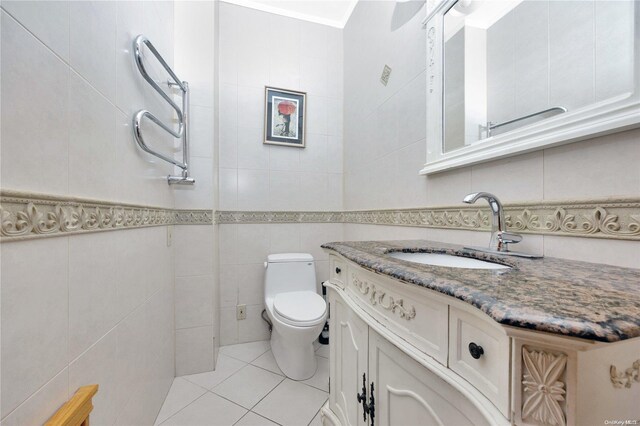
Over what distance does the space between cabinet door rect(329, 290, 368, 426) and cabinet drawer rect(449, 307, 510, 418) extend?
13.4 inches

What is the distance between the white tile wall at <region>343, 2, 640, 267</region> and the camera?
1.94 ft

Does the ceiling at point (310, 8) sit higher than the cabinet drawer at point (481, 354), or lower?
higher

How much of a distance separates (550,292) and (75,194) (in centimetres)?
104

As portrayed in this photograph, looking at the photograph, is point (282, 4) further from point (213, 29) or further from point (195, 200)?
point (195, 200)

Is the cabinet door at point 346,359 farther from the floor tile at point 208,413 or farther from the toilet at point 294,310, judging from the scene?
the floor tile at point 208,413

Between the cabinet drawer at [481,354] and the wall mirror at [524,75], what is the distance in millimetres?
571

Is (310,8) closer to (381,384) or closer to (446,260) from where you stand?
(446,260)

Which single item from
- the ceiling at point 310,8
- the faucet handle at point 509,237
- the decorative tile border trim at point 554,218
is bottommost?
the faucet handle at point 509,237

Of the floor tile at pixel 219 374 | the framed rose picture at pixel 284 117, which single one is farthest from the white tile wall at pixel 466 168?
the floor tile at pixel 219 374

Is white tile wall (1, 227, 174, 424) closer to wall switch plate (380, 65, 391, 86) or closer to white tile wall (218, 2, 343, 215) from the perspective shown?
white tile wall (218, 2, 343, 215)

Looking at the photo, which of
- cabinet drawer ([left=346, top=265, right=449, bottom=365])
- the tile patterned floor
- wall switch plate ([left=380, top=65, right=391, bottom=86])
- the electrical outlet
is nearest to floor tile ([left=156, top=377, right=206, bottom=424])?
the tile patterned floor

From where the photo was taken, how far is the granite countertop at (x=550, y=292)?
0.27 m

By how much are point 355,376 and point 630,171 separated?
89 cm

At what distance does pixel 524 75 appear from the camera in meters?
0.80
